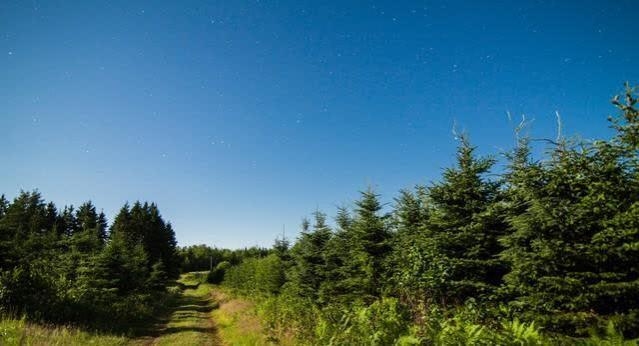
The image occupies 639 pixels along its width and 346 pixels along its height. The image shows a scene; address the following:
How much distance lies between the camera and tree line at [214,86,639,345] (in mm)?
6762

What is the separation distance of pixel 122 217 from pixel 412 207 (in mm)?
56981

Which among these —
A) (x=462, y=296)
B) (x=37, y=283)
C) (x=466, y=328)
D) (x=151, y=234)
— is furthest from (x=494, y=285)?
(x=151, y=234)

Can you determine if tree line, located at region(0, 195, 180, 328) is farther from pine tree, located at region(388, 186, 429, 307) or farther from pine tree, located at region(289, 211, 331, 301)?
pine tree, located at region(388, 186, 429, 307)

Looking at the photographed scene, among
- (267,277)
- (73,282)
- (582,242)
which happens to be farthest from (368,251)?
(73,282)

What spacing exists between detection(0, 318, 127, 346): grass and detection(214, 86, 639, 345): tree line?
7.05m

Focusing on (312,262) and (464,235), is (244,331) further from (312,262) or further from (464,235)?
(464,235)

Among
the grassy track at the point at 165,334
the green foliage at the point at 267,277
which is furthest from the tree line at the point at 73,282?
the green foliage at the point at 267,277

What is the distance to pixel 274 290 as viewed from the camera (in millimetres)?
27125

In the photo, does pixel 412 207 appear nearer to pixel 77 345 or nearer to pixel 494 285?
pixel 494 285

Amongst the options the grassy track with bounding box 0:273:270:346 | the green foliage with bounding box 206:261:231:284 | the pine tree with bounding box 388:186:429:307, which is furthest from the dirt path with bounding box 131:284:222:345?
the green foliage with bounding box 206:261:231:284

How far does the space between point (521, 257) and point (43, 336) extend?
1530 centimetres

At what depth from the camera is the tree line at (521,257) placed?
676 cm

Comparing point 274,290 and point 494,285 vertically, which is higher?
point 494,285

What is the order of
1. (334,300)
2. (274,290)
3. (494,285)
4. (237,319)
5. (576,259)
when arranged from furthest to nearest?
(274,290) → (237,319) → (334,300) → (494,285) → (576,259)
